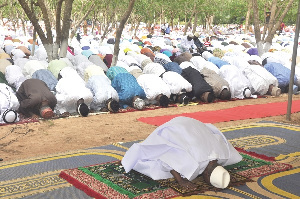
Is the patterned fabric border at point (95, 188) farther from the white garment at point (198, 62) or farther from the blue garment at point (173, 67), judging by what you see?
the white garment at point (198, 62)

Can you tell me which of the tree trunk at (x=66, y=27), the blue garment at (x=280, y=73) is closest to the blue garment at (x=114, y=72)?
the tree trunk at (x=66, y=27)

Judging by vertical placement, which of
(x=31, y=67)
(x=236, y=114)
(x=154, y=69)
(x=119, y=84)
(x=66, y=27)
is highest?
(x=66, y=27)

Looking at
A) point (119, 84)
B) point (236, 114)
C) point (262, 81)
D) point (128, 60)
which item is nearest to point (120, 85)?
point (119, 84)

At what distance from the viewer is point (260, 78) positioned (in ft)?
27.8

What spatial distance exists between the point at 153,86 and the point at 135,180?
411 centimetres

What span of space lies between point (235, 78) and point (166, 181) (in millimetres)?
5327

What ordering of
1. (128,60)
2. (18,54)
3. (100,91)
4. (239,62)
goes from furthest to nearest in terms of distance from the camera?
(18,54) < (128,60) < (239,62) < (100,91)

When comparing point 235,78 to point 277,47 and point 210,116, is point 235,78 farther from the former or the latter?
point 277,47

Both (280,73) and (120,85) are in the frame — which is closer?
(120,85)

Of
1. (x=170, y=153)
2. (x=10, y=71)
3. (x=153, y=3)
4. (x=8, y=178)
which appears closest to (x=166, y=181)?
(x=170, y=153)

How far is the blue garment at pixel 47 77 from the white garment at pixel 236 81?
3268 mm

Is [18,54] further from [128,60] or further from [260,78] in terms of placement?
[260,78]

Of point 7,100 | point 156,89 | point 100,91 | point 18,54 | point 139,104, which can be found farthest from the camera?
point 18,54

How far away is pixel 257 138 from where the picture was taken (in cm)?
484
